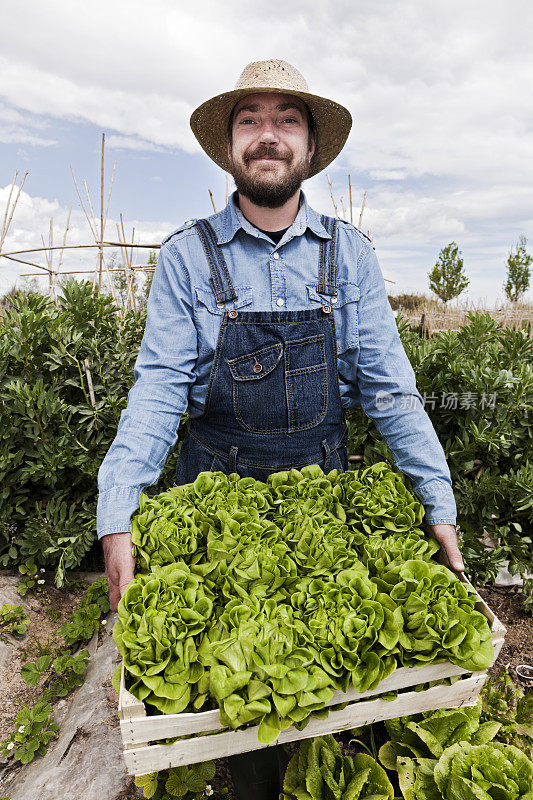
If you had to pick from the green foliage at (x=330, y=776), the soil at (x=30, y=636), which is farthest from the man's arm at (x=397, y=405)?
the soil at (x=30, y=636)

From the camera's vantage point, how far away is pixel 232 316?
2104 mm

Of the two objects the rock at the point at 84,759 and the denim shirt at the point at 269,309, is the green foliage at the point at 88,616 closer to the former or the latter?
the rock at the point at 84,759

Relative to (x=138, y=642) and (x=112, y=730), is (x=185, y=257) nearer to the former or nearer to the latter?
(x=138, y=642)

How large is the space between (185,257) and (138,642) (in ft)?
4.72

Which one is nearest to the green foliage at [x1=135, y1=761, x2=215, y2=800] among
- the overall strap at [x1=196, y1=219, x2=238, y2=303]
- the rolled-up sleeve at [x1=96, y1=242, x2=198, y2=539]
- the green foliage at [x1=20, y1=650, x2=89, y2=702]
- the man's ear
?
the green foliage at [x1=20, y1=650, x2=89, y2=702]

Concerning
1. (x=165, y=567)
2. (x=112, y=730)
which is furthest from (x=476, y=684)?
(x=112, y=730)

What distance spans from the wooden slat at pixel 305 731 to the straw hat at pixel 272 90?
2.15m

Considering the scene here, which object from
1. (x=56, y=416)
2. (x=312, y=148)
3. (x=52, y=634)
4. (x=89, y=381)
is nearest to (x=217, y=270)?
(x=312, y=148)

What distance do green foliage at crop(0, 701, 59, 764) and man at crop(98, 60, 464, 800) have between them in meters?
1.29

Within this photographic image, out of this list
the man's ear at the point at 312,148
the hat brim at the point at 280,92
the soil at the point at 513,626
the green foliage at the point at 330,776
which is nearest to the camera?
Result: the green foliage at the point at 330,776

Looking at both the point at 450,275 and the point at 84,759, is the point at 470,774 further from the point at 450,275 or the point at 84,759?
the point at 450,275

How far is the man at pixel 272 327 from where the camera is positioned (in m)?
2.07

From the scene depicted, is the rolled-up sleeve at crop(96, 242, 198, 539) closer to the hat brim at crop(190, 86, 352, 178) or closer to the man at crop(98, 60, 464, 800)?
the man at crop(98, 60, 464, 800)

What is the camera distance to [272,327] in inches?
82.6
